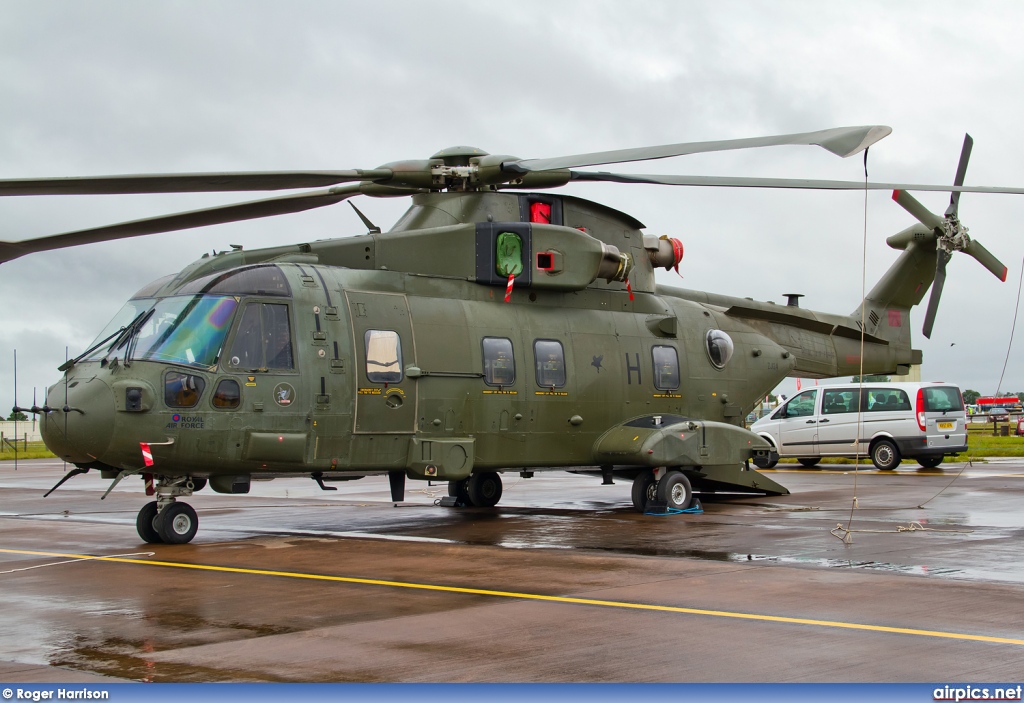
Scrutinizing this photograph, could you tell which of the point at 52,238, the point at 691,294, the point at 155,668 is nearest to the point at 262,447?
the point at 52,238

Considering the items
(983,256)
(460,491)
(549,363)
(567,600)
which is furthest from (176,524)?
(983,256)

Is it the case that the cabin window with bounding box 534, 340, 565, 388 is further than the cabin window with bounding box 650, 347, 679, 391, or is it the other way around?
the cabin window with bounding box 650, 347, 679, 391

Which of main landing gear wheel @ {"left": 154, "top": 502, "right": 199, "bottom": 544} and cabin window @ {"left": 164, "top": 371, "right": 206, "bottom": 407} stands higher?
cabin window @ {"left": 164, "top": 371, "right": 206, "bottom": 407}

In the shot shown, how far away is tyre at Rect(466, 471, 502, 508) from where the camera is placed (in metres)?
16.4

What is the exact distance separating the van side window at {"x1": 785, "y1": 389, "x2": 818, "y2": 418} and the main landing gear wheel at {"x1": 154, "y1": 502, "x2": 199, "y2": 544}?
1734 cm

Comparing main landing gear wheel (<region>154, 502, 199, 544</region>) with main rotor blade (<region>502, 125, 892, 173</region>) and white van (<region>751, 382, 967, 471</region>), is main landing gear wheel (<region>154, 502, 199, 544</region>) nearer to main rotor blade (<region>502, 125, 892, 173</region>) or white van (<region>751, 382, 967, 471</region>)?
main rotor blade (<region>502, 125, 892, 173</region>)

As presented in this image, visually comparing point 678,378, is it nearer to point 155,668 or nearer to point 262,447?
point 262,447

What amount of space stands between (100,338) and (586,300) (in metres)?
6.83

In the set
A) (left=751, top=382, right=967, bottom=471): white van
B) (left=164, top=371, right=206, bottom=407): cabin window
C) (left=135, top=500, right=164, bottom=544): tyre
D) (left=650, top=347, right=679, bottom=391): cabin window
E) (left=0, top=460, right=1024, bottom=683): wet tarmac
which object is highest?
(left=650, top=347, right=679, bottom=391): cabin window

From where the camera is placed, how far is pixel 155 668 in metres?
5.67

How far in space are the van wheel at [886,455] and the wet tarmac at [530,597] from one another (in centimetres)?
856

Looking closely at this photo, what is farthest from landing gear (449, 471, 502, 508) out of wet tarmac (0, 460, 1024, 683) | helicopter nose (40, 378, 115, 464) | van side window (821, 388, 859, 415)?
van side window (821, 388, 859, 415)

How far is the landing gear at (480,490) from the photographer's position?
646 inches

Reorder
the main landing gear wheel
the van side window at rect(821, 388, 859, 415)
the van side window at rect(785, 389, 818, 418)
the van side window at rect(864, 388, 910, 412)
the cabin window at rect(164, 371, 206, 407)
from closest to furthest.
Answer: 1. the cabin window at rect(164, 371, 206, 407)
2. the main landing gear wheel
3. the van side window at rect(864, 388, 910, 412)
4. the van side window at rect(821, 388, 859, 415)
5. the van side window at rect(785, 389, 818, 418)
